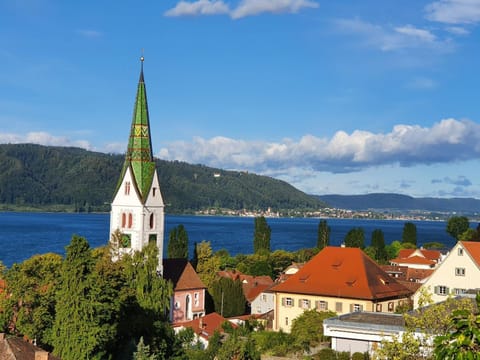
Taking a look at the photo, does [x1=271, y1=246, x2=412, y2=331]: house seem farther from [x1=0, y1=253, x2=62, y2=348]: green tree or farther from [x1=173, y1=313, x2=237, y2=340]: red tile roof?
[x1=0, y1=253, x2=62, y2=348]: green tree

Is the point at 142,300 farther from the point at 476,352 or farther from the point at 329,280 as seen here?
the point at 476,352

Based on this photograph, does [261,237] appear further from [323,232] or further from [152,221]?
[152,221]

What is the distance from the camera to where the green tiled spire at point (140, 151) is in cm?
5281

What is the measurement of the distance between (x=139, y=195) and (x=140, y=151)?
3.28m

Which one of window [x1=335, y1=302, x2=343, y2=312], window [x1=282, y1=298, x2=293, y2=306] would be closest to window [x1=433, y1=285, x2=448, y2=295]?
window [x1=335, y1=302, x2=343, y2=312]

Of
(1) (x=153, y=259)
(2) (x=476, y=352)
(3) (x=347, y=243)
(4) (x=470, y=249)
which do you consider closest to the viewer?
(2) (x=476, y=352)

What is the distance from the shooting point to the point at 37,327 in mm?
31391

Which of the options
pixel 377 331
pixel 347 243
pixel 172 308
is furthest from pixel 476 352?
pixel 347 243

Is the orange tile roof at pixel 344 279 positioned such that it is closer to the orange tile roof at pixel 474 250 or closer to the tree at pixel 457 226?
the orange tile roof at pixel 474 250

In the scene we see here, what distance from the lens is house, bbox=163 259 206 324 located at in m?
54.5

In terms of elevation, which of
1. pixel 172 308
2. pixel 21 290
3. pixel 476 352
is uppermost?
pixel 476 352

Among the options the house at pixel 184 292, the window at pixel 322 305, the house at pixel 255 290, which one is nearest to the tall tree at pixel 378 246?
the house at pixel 255 290

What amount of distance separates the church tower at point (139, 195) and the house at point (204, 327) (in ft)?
17.1

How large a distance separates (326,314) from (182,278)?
15851 millimetres
